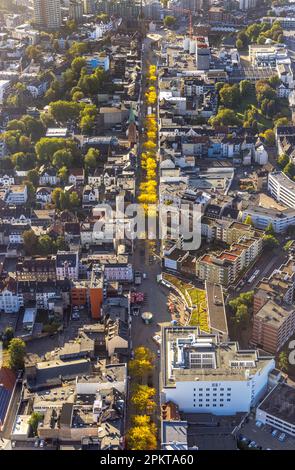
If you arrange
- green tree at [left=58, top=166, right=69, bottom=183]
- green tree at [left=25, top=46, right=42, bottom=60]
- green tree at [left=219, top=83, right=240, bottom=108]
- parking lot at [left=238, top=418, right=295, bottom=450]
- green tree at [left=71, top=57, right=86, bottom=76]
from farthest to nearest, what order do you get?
green tree at [left=25, top=46, right=42, bottom=60] < green tree at [left=71, top=57, right=86, bottom=76] < green tree at [left=219, top=83, right=240, bottom=108] < green tree at [left=58, top=166, right=69, bottom=183] < parking lot at [left=238, top=418, right=295, bottom=450]

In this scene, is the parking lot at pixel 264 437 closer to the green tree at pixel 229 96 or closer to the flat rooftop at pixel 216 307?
the flat rooftop at pixel 216 307

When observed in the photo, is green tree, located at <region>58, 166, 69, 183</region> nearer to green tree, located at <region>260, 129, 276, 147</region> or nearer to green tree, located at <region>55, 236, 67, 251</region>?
green tree, located at <region>55, 236, 67, 251</region>

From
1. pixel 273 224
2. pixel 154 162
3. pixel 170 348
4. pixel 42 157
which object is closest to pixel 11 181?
pixel 42 157

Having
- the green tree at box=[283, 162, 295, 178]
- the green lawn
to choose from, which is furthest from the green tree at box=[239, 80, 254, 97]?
the green lawn

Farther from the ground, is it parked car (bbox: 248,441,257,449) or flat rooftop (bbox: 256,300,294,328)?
flat rooftop (bbox: 256,300,294,328)

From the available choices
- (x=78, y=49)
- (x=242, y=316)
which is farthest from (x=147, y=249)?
(x=78, y=49)
